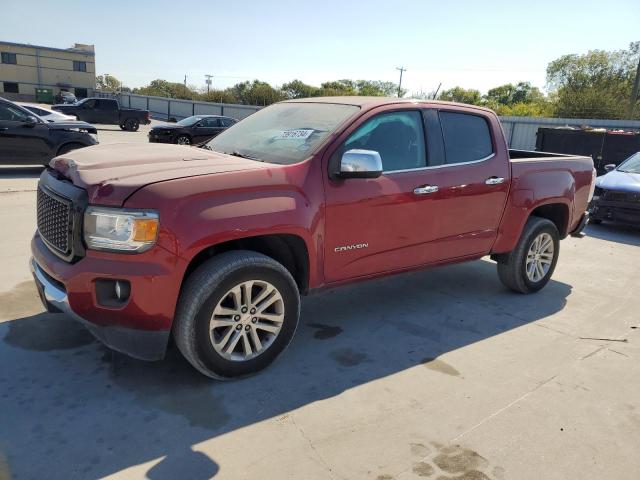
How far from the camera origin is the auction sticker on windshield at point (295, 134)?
3.81m

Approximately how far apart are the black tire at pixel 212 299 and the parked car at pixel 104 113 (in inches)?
1111

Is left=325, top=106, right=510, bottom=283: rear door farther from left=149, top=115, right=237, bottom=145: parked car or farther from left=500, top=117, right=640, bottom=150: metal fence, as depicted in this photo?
left=500, top=117, right=640, bottom=150: metal fence

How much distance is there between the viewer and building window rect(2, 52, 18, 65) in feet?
219

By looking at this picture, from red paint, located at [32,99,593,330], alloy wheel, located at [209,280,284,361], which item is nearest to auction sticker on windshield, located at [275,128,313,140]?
red paint, located at [32,99,593,330]

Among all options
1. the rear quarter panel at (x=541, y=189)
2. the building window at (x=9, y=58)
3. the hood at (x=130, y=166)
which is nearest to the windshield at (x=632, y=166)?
the rear quarter panel at (x=541, y=189)

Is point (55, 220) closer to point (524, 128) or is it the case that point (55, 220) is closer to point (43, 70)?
point (524, 128)

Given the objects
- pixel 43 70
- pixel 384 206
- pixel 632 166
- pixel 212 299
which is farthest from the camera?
pixel 43 70

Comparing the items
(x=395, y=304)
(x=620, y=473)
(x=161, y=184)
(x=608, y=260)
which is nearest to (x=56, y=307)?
(x=161, y=184)

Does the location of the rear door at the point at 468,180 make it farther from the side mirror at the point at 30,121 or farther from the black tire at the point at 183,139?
the black tire at the point at 183,139

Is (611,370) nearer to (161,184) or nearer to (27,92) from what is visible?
(161,184)

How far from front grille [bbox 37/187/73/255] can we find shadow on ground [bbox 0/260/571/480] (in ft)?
2.71

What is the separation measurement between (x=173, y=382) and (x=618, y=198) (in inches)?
335

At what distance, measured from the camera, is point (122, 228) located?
112 inches

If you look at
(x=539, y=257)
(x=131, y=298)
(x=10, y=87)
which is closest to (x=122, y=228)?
(x=131, y=298)
